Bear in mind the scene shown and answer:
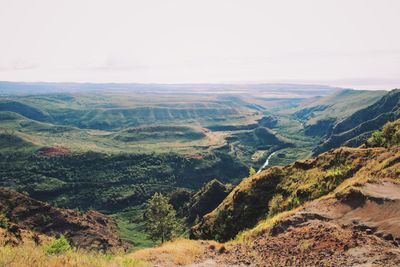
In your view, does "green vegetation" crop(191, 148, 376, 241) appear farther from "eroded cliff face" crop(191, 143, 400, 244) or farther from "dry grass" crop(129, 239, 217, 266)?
"dry grass" crop(129, 239, 217, 266)

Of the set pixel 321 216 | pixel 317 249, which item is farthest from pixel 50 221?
pixel 317 249

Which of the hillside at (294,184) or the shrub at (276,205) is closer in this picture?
the hillside at (294,184)

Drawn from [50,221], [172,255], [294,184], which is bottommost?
[50,221]

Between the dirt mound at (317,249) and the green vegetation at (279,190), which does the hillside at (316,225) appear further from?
the green vegetation at (279,190)

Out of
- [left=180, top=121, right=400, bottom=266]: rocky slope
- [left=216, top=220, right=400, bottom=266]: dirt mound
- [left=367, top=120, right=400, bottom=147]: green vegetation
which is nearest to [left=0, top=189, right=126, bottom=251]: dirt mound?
[left=180, top=121, right=400, bottom=266]: rocky slope

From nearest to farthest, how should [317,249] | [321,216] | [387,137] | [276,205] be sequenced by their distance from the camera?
[317,249]
[321,216]
[276,205]
[387,137]

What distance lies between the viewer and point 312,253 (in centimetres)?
2119

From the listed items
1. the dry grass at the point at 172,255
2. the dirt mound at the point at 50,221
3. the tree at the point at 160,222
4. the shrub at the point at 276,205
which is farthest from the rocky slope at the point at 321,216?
the dirt mound at the point at 50,221

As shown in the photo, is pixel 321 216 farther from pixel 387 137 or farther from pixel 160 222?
pixel 160 222

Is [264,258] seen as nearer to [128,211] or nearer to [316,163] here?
[316,163]

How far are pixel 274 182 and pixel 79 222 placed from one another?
3274 inches

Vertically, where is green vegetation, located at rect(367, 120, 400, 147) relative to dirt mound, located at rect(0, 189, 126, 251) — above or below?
above

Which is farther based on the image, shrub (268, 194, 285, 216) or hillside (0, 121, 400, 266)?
shrub (268, 194, 285, 216)

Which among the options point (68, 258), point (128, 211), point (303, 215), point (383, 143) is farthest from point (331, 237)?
point (128, 211)
